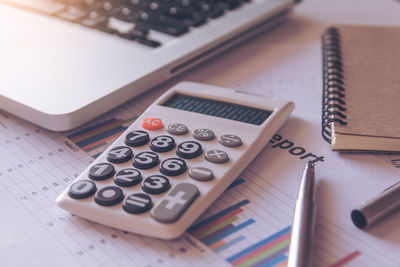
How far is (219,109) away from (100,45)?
205mm

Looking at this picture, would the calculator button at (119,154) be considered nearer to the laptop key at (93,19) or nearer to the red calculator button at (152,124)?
the red calculator button at (152,124)

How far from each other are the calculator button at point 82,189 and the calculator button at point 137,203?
34 mm

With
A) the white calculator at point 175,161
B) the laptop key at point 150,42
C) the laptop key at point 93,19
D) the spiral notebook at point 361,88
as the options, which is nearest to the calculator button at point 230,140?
the white calculator at point 175,161

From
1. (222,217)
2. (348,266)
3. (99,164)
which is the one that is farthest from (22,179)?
(348,266)

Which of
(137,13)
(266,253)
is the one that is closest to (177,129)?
(266,253)

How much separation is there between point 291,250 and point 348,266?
5cm

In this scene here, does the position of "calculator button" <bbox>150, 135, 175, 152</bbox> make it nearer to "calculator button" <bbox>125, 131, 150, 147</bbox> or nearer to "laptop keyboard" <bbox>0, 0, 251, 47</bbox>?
"calculator button" <bbox>125, 131, 150, 147</bbox>

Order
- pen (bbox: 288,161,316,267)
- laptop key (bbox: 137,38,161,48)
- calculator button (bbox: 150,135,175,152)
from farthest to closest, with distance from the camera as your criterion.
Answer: laptop key (bbox: 137,38,161,48) < calculator button (bbox: 150,135,175,152) < pen (bbox: 288,161,316,267)

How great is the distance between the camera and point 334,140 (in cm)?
48

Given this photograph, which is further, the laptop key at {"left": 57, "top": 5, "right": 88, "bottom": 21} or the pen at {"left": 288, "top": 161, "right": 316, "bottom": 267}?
the laptop key at {"left": 57, "top": 5, "right": 88, "bottom": 21}

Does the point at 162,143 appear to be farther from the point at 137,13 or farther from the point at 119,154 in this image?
the point at 137,13

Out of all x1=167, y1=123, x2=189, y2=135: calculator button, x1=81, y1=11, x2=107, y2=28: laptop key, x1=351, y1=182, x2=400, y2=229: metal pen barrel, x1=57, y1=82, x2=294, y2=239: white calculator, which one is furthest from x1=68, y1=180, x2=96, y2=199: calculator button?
x1=81, y1=11, x2=107, y2=28: laptop key

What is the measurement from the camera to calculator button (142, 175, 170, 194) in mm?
400

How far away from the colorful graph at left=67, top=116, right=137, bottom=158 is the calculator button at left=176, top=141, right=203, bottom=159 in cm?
10
